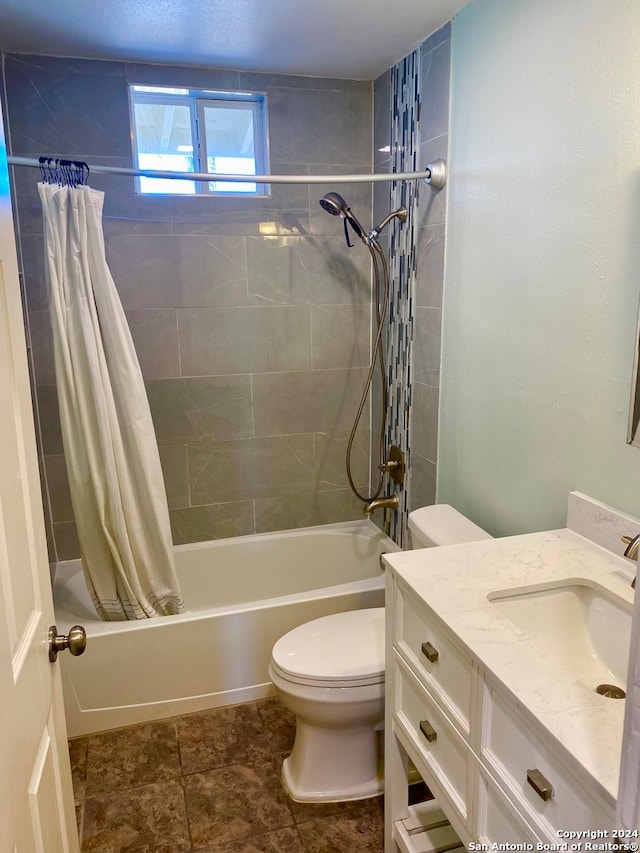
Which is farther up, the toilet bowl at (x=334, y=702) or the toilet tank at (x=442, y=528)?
the toilet tank at (x=442, y=528)

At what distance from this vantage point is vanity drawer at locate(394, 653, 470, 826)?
1241 millimetres

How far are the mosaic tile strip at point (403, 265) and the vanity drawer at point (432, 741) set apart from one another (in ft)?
4.09

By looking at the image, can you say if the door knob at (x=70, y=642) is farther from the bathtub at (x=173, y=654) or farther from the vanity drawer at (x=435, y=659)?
the bathtub at (x=173, y=654)

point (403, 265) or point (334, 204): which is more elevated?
point (334, 204)

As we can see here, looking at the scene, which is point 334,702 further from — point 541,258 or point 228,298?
point 228,298

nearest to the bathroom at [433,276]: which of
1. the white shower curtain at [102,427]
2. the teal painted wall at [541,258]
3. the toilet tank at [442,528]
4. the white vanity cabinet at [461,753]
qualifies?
the teal painted wall at [541,258]

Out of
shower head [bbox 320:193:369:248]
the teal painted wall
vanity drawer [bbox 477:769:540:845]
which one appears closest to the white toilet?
the teal painted wall

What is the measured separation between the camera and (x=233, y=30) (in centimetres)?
214

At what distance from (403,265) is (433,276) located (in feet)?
0.95

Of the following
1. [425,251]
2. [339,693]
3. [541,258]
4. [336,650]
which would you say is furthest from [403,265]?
[339,693]

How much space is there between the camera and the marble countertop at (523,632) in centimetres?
92

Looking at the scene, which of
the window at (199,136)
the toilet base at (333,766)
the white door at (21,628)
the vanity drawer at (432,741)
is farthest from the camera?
the window at (199,136)

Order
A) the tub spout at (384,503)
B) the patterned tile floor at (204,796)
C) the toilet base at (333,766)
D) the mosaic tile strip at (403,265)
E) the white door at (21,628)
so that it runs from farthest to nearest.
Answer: the tub spout at (384,503), the mosaic tile strip at (403,265), the toilet base at (333,766), the patterned tile floor at (204,796), the white door at (21,628)

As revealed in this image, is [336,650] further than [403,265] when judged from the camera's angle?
No
